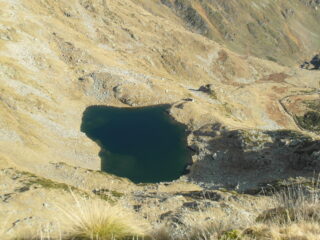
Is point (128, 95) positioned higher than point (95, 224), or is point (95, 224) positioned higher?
point (95, 224)

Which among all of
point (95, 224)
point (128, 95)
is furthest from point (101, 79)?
point (95, 224)

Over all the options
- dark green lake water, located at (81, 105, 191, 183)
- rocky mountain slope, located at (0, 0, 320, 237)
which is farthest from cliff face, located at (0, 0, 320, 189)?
dark green lake water, located at (81, 105, 191, 183)

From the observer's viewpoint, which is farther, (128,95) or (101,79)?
(101,79)

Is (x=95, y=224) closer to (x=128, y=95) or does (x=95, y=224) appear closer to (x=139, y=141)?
(x=139, y=141)

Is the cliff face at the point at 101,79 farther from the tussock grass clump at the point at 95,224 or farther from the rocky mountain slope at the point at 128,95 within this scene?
the tussock grass clump at the point at 95,224

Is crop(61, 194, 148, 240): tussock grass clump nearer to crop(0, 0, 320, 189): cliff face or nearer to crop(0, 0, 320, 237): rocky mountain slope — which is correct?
crop(0, 0, 320, 237): rocky mountain slope
